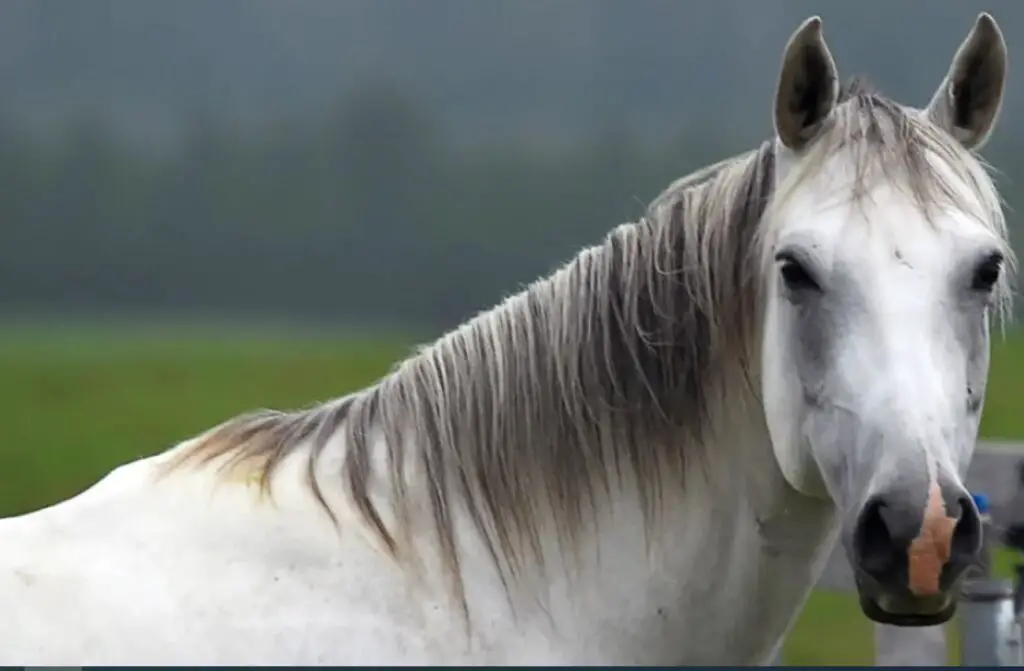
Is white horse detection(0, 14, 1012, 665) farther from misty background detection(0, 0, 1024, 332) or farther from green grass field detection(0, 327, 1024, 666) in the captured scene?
green grass field detection(0, 327, 1024, 666)

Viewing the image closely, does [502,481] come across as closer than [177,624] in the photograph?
No

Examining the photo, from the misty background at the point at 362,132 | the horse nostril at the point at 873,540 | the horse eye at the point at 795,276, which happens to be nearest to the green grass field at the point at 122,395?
the misty background at the point at 362,132

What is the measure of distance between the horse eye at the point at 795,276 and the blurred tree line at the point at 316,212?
2388 mm

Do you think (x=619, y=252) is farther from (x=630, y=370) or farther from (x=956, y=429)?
(x=956, y=429)

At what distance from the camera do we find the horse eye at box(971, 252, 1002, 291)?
71.3 inches

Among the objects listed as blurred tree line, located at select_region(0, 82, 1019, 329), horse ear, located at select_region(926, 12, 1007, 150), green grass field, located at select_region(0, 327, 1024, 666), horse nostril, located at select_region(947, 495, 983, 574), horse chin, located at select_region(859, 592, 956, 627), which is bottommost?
green grass field, located at select_region(0, 327, 1024, 666)

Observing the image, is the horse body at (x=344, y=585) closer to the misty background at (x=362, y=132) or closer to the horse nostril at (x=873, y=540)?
the horse nostril at (x=873, y=540)

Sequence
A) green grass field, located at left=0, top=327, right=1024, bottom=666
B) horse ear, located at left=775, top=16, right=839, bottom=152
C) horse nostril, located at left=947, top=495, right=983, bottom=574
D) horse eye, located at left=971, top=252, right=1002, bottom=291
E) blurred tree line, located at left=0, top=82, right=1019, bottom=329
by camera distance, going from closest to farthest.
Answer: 1. horse nostril, located at left=947, top=495, right=983, bottom=574
2. horse eye, located at left=971, top=252, right=1002, bottom=291
3. horse ear, located at left=775, top=16, right=839, bottom=152
4. blurred tree line, located at left=0, top=82, right=1019, bottom=329
5. green grass field, located at left=0, top=327, right=1024, bottom=666

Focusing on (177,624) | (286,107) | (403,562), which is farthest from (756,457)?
(286,107)

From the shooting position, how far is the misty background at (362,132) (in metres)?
7.21

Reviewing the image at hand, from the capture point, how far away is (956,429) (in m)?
1.75

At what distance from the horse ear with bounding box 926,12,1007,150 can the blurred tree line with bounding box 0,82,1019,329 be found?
2041mm

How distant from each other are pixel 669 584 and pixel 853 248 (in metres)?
0.60

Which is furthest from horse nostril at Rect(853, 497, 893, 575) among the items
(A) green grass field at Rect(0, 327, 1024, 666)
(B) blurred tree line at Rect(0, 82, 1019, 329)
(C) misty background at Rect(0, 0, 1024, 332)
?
(A) green grass field at Rect(0, 327, 1024, 666)
